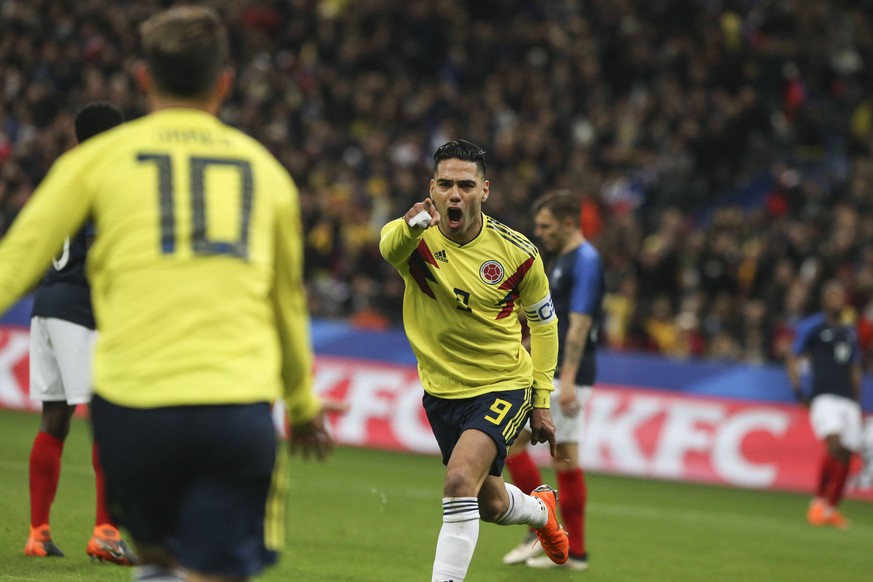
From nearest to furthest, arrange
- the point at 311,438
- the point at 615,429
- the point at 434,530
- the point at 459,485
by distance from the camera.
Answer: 1. the point at 311,438
2. the point at 459,485
3. the point at 434,530
4. the point at 615,429

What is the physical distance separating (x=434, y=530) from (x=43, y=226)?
7.29 meters

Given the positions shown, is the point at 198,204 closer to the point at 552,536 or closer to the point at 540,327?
the point at 540,327

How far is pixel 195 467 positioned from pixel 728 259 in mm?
15794

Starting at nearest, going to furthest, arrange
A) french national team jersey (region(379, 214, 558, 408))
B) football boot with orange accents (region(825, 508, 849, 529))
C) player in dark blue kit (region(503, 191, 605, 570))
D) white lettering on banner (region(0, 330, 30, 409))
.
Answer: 1. french national team jersey (region(379, 214, 558, 408))
2. player in dark blue kit (region(503, 191, 605, 570))
3. football boot with orange accents (region(825, 508, 849, 529))
4. white lettering on banner (region(0, 330, 30, 409))

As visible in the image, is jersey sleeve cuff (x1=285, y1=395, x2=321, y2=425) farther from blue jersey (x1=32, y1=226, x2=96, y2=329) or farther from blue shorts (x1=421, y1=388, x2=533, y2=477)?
blue jersey (x1=32, y1=226, x2=96, y2=329)

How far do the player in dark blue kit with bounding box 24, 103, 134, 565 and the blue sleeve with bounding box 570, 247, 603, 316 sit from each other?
3.36 metres

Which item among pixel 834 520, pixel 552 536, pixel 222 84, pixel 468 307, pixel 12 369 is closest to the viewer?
pixel 222 84

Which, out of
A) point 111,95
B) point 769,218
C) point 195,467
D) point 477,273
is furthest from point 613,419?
point 195,467

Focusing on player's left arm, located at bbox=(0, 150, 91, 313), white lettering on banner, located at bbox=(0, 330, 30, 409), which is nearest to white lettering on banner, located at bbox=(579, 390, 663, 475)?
white lettering on banner, located at bbox=(0, 330, 30, 409)

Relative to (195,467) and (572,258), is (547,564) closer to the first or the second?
(572,258)

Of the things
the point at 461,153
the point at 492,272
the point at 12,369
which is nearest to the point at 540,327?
the point at 492,272

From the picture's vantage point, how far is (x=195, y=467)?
3.61 meters

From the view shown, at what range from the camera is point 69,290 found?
7418 mm

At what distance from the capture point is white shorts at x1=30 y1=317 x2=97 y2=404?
7344mm
